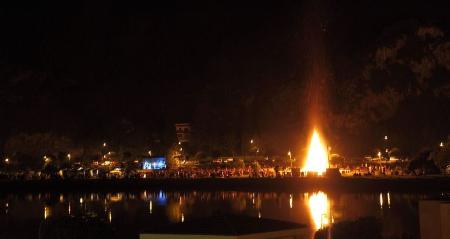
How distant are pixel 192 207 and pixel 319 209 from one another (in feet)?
20.4

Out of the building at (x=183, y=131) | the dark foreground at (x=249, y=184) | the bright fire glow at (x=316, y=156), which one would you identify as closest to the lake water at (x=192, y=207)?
the dark foreground at (x=249, y=184)

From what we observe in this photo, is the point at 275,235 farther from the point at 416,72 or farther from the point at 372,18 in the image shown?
the point at 372,18

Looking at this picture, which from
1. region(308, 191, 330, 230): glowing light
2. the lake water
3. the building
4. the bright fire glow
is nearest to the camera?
region(308, 191, 330, 230): glowing light

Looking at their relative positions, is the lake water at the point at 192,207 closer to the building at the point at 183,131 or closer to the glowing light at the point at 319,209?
the glowing light at the point at 319,209

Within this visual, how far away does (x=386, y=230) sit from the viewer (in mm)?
22109

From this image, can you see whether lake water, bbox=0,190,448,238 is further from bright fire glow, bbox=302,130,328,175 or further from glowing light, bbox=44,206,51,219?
bright fire glow, bbox=302,130,328,175

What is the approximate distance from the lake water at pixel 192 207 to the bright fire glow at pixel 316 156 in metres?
10.8

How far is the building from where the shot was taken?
200ft

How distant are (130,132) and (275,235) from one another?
5005cm

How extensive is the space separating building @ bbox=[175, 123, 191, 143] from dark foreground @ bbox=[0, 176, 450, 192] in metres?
21.8

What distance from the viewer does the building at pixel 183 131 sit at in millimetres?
60844

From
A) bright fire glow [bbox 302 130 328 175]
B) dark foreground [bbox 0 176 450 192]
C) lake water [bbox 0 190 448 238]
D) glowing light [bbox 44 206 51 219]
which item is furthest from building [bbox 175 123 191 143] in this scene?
glowing light [bbox 44 206 51 219]

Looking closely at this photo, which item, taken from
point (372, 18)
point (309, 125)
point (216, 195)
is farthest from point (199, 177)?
point (372, 18)

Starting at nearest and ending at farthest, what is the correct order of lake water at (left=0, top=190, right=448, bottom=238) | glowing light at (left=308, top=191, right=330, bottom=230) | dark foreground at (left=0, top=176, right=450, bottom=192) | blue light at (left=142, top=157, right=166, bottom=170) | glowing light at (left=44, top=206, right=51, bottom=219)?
1. glowing light at (left=308, top=191, right=330, bottom=230)
2. lake water at (left=0, top=190, right=448, bottom=238)
3. glowing light at (left=44, top=206, right=51, bottom=219)
4. dark foreground at (left=0, top=176, right=450, bottom=192)
5. blue light at (left=142, top=157, right=166, bottom=170)
